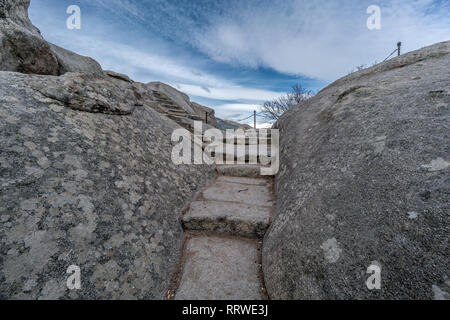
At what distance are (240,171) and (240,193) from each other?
0.76 meters

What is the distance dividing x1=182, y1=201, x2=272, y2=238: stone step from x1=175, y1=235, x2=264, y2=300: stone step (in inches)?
3.5

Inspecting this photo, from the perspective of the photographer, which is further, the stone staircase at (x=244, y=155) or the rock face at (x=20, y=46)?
the stone staircase at (x=244, y=155)

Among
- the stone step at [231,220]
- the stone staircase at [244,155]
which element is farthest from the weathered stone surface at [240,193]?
the stone staircase at [244,155]

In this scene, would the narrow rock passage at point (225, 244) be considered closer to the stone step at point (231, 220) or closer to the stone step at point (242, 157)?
the stone step at point (231, 220)

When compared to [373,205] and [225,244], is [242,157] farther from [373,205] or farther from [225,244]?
[373,205]

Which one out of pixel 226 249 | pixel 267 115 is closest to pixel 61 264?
pixel 226 249

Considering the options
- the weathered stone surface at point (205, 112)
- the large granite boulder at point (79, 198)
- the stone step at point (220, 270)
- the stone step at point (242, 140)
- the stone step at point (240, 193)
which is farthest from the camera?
the weathered stone surface at point (205, 112)

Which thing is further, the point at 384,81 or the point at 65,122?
the point at 384,81

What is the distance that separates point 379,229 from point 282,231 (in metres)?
0.69

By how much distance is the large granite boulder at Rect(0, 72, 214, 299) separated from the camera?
101cm

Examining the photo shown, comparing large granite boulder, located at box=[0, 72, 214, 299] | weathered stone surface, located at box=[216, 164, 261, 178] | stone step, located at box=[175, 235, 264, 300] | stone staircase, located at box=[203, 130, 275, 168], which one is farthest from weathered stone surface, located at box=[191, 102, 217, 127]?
stone step, located at box=[175, 235, 264, 300]

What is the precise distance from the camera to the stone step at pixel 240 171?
3.14 metres
